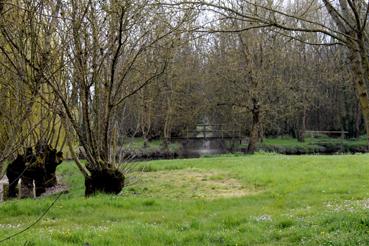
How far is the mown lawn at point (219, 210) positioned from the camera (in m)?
7.93

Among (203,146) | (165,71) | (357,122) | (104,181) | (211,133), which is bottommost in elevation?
(104,181)

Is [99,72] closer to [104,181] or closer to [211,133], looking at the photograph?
[104,181]

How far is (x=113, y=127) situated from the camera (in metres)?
14.7

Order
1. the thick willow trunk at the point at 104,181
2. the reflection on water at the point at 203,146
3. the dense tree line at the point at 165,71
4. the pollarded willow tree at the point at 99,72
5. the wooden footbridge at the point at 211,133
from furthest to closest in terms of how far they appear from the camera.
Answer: the wooden footbridge at the point at 211,133
the reflection on water at the point at 203,146
the thick willow trunk at the point at 104,181
the pollarded willow tree at the point at 99,72
the dense tree line at the point at 165,71

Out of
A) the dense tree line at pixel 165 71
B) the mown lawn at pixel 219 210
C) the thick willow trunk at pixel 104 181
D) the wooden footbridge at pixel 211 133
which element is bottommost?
the mown lawn at pixel 219 210

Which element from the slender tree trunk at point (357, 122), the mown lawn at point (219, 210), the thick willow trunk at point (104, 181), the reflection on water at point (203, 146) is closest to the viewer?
the mown lawn at point (219, 210)

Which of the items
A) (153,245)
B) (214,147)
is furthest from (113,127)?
(214,147)

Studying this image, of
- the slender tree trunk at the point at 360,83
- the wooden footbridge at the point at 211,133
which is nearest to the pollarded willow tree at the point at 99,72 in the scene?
the slender tree trunk at the point at 360,83

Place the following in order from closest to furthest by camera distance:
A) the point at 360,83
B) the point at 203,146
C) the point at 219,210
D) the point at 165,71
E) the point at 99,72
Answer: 1. the point at 360,83
2. the point at 219,210
3. the point at 99,72
4. the point at 165,71
5. the point at 203,146

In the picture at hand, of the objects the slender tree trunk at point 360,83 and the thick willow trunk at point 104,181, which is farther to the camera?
the thick willow trunk at point 104,181

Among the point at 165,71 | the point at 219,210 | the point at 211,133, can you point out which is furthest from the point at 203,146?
the point at 219,210

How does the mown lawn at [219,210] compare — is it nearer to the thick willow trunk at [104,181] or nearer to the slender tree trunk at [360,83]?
the thick willow trunk at [104,181]

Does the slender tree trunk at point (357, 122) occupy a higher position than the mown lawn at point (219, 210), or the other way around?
the slender tree trunk at point (357, 122)

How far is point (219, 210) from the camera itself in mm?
11562
